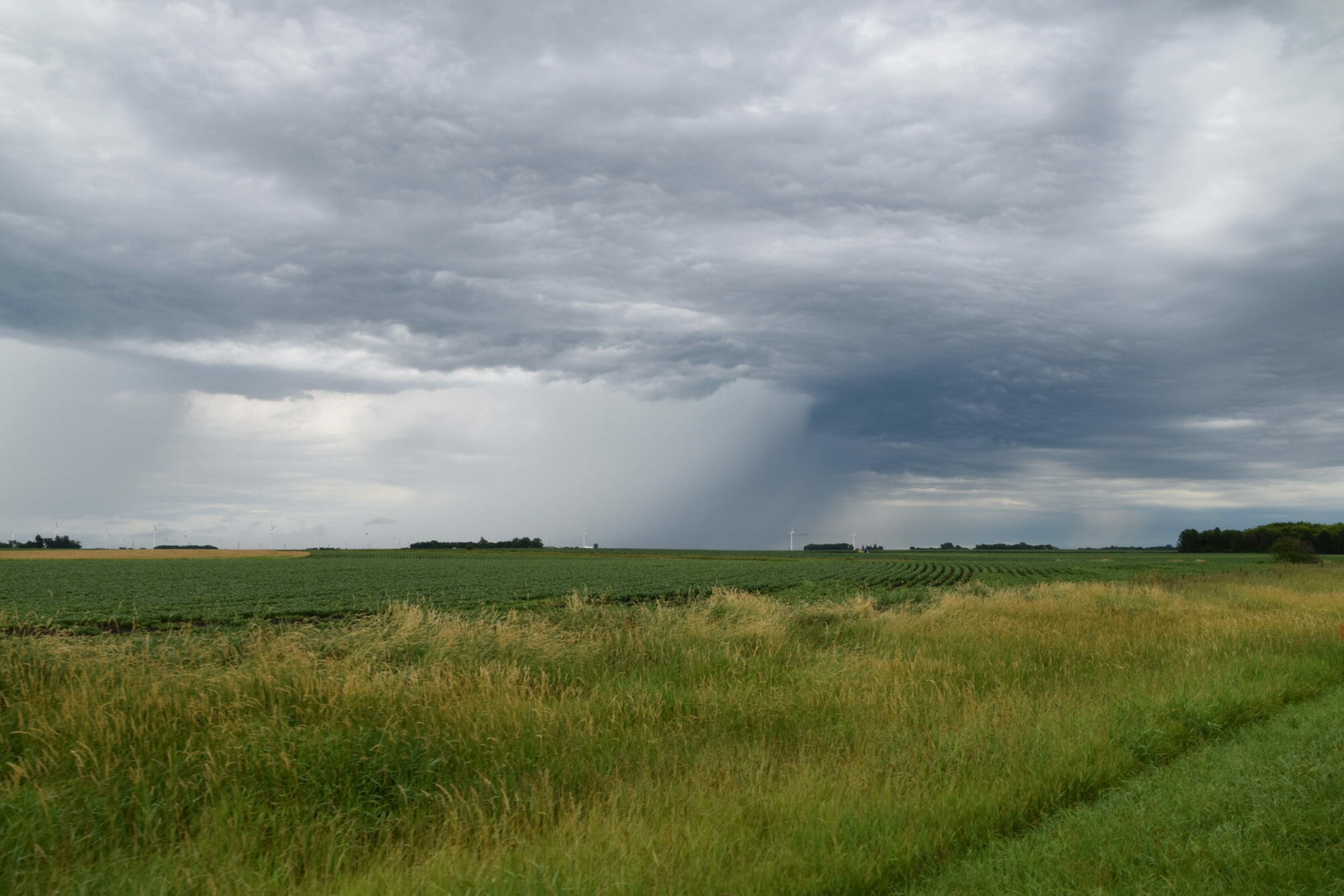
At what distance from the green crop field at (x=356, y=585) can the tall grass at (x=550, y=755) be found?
7.59 meters

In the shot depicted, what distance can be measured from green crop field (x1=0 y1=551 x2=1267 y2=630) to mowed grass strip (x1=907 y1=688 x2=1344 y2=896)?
15668 millimetres

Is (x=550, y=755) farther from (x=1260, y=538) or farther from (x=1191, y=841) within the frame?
(x=1260, y=538)

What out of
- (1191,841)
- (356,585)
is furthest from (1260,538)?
(1191,841)

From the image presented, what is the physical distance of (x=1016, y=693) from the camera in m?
11.1

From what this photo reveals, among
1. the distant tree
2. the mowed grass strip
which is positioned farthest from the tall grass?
→ the distant tree

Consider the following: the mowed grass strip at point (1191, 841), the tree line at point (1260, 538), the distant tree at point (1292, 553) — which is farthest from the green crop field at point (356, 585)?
the tree line at point (1260, 538)

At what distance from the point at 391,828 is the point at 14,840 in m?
2.57

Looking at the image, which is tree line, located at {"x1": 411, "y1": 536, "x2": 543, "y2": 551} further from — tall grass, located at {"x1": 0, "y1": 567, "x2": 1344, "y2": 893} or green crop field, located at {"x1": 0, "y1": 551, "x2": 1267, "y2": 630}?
tall grass, located at {"x1": 0, "y1": 567, "x2": 1344, "y2": 893}

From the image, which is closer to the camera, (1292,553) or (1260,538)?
(1292,553)

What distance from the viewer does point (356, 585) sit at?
53531 mm

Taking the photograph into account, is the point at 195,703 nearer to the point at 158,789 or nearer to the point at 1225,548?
the point at 158,789

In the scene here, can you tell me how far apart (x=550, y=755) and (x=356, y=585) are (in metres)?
50.1

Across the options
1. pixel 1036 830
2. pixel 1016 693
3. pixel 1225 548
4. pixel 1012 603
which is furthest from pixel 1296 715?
pixel 1225 548

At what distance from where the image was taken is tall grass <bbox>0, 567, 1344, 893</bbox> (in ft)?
18.1
